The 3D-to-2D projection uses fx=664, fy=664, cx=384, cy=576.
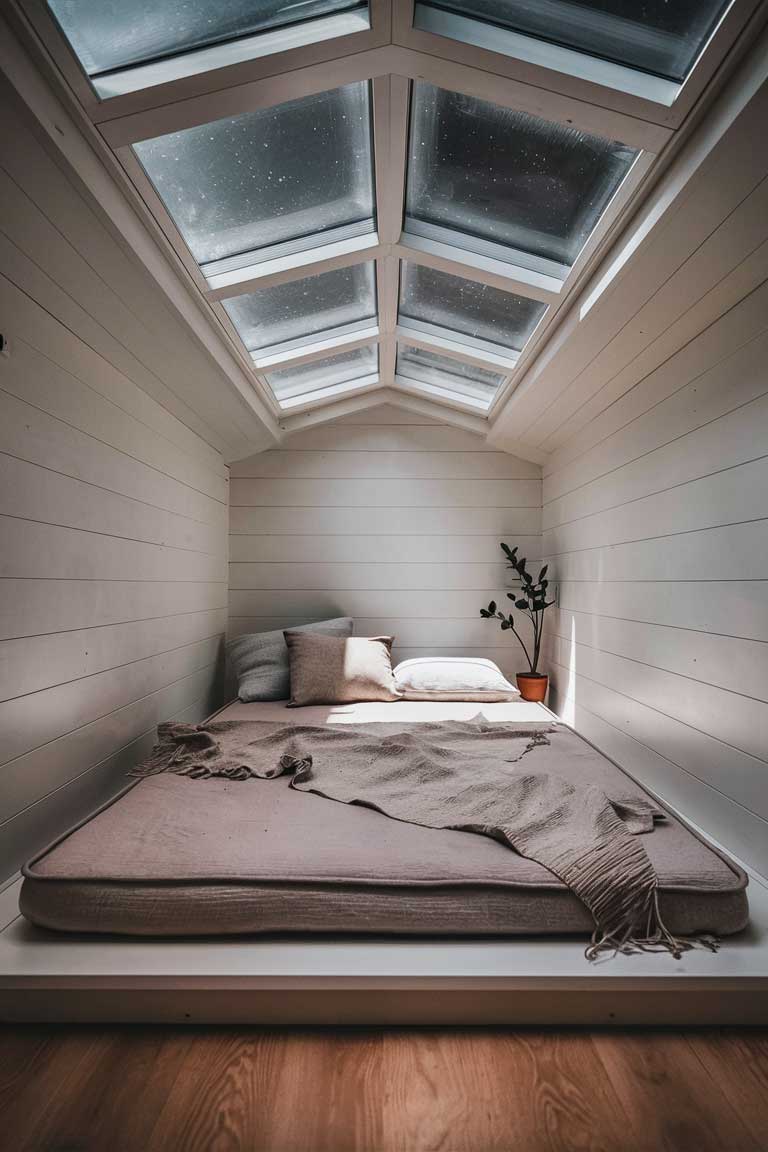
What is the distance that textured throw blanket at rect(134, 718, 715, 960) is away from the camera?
149 centimetres

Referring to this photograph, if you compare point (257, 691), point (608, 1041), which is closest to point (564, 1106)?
point (608, 1041)

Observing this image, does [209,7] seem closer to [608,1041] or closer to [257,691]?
[608,1041]

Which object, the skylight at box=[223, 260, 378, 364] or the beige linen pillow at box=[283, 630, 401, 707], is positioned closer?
the skylight at box=[223, 260, 378, 364]

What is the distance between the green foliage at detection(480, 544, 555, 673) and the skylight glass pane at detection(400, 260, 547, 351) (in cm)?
149

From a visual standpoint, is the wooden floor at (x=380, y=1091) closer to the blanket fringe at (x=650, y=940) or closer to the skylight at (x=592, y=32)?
the blanket fringe at (x=650, y=940)

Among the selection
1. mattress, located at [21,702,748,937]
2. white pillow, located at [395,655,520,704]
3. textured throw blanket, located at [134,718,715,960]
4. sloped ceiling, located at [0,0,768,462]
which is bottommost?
mattress, located at [21,702,748,937]

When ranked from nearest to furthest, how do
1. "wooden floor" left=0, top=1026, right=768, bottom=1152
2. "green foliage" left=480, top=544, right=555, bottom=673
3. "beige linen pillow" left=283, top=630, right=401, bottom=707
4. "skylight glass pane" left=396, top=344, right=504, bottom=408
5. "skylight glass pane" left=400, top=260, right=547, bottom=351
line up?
"wooden floor" left=0, top=1026, right=768, bottom=1152 → "skylight glass pane" left=400, top=260, right=547, bottom=351 → "beige linen pillow" left=283, top=630, right=401, bottom=707 → "skylight glass pane" left=396, top=344, right=504, bottom=408 → "green foliage" left=480, top=544, right=555, bottom=673

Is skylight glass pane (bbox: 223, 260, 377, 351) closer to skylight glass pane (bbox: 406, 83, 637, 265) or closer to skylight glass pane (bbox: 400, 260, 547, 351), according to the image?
skylight glass pane (bbox: 400, 260, 547, 351)

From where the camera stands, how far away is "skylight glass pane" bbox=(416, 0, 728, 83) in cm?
142

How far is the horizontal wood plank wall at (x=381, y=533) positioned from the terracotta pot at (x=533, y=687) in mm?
369

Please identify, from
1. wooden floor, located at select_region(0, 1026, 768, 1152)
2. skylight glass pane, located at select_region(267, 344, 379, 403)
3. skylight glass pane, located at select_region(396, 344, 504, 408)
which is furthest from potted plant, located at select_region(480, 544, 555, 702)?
wooden floor, located at select_region(0, 1026, 768, 1152)

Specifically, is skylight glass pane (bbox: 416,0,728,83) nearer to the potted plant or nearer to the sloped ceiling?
the sloped ceiling

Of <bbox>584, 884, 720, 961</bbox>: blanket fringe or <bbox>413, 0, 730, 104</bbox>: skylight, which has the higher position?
<bbox>413, 0, 730, 104</bbox>: skylight

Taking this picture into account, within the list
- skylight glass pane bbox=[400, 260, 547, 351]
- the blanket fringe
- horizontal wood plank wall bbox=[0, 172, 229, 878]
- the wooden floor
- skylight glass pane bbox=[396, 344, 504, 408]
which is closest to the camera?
the wooden floor
